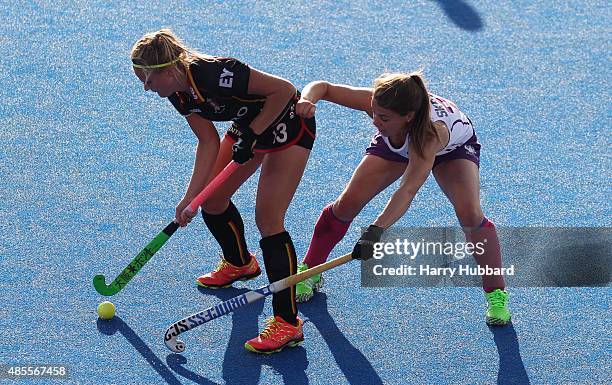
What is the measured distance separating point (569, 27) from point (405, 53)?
4.87 ft

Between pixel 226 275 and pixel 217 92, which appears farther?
pixel 226 275

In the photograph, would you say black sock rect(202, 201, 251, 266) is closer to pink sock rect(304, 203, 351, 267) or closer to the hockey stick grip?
pink sock rect(304, 203, 351, 267)

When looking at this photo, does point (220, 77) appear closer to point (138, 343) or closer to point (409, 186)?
point (409, 186)

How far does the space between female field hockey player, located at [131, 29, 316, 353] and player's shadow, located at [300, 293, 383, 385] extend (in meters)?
0.18

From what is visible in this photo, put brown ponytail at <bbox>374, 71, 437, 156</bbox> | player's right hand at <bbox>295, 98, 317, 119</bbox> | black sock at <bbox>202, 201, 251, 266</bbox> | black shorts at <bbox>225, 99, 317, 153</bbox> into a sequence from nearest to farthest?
brown ponytail at <bbox>374, 71, 437, 156</bbox>
player's right hand at <bbox>295, 98, 317, 119</bbox>
black shorts at <bbox>225, 99, 317, 153</bbox>
black sock at <bbox>202, 201, 251, 266</bbox>

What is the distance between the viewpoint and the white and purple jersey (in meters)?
4.73

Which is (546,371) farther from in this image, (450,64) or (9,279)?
(450,64)

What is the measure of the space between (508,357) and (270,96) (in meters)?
1.62

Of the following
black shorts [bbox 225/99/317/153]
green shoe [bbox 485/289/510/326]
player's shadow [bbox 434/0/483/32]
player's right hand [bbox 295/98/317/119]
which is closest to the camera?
player's right hand [bbox 295/98/317/119]

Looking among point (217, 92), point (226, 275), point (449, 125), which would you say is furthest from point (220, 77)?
point (226, 275)

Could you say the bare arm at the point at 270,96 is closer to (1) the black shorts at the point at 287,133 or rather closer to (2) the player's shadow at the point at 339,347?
(1) the black shorts at the point at 287,133

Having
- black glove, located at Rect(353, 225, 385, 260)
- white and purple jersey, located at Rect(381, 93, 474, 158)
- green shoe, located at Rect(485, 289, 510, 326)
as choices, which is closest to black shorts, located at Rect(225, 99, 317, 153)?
white and purple jersey, located at Rect(381, 93, 474, 158)

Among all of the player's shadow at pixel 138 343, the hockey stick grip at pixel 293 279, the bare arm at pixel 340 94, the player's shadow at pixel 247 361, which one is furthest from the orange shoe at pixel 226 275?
the bare arm at pixel 340 94

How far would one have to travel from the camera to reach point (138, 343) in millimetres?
4832
